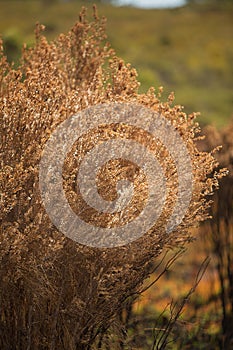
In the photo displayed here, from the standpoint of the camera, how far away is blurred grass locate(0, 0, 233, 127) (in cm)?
3931

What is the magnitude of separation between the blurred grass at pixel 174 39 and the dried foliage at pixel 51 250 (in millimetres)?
30017

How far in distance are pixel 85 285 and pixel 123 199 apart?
0.47m

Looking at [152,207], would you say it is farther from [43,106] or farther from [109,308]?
[43,106]

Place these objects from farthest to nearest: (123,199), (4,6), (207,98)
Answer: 1. (4,6)
2. (207,98)
3. (123,199)

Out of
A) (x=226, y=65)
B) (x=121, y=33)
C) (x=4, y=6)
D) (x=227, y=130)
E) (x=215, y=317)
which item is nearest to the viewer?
(x=227, y=130)

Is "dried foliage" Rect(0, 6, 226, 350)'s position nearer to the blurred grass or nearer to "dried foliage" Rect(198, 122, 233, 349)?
"dried foliage" Rect(198, 122, 233, 349)

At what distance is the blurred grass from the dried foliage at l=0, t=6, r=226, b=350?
98.5 feet

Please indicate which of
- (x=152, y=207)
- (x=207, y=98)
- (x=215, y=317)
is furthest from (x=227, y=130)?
(x=207, y=98)

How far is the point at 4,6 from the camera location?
58.5 meters

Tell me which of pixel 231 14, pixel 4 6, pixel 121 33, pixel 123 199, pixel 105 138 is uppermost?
pixel 231 14

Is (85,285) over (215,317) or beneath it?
beneath

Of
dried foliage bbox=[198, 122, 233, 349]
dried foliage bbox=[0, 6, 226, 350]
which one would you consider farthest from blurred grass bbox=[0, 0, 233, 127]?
dried foliage bbox=[0, 6, 226, 350]

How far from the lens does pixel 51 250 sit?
298 cm

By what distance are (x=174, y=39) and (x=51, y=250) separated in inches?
2014
